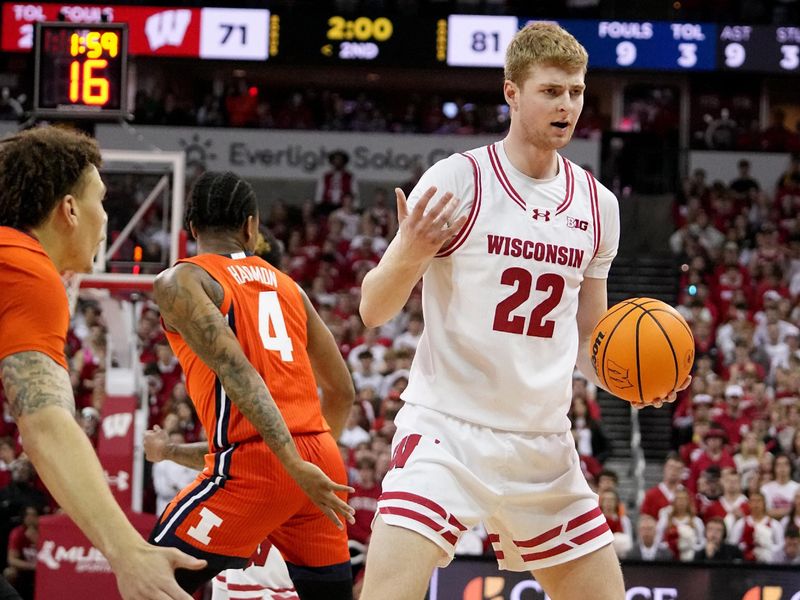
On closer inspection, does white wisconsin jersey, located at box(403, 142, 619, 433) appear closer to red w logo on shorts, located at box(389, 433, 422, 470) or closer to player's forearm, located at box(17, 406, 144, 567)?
red w logo on shorts, located at box(389, 433, 422, 470)

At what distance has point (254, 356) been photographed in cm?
458

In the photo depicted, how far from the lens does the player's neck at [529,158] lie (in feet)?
13.5

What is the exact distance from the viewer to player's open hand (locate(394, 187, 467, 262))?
12.1ft

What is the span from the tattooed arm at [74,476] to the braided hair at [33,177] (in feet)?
1.36

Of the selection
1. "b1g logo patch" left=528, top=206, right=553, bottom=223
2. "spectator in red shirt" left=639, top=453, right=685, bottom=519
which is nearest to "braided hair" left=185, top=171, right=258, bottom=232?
"b1g logo patch" left=528, top=206, right=553, bottom=223

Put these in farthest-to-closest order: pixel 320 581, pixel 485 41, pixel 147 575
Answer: pixel 485 41
pixel 320 581
pixel 147 575

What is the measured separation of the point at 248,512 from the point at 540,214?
4.88 ft

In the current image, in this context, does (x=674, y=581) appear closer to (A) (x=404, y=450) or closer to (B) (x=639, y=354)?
(B) (x=639, y=354)

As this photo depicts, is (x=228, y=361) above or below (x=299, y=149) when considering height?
below

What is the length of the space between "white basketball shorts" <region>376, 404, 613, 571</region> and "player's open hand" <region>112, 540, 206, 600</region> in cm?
124

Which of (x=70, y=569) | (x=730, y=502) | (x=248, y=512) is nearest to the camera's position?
(x=248, y=512)

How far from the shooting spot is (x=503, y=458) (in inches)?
153

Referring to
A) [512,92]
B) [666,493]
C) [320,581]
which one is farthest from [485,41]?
[320,581]

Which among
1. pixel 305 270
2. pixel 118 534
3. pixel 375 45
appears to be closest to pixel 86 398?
pixel 305 270
